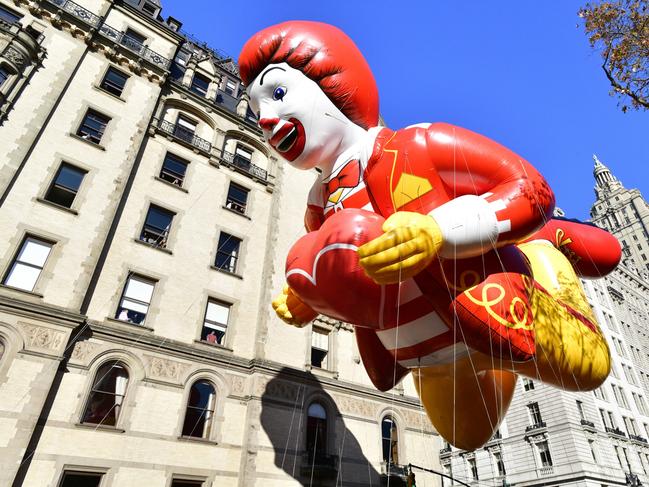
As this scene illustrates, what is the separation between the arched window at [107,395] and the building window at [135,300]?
1.59 m

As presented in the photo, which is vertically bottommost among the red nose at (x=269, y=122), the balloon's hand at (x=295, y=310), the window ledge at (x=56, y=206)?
the balloon's hand at (x=295, y=310)

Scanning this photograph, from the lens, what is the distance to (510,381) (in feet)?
17.4

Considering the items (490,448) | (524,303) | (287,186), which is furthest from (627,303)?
(524,303)

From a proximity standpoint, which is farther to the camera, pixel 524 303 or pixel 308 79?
pixel 308 79

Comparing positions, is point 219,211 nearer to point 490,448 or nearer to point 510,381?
point 510,381

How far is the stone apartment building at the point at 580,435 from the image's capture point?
3272 centimetres

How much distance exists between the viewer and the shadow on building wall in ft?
42.9

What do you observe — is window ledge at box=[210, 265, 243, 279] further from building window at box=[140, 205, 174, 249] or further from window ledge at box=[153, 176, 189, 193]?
window ledge at box=[153, 176, 189, 193]

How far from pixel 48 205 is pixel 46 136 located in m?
2.73

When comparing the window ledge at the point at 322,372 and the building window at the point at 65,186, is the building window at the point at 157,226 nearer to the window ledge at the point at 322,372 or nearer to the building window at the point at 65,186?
the building window at the point at 65,186

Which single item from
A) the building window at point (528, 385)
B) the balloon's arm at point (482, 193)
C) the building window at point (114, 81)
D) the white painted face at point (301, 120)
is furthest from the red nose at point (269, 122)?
the building window at point (528, 385)

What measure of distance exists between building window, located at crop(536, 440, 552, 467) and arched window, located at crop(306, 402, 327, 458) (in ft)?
95.4

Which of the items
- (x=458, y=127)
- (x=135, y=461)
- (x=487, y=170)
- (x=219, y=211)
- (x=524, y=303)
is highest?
(x=219, y=211)

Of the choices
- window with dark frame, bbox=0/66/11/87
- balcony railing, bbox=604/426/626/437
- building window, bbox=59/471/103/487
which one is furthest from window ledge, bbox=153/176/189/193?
balcony railing, bbox=604/426/626/437
